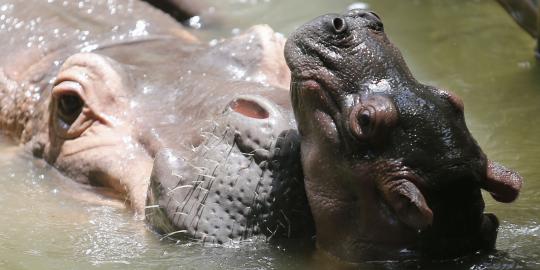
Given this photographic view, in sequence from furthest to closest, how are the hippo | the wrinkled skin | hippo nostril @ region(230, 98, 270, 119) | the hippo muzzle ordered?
1. the wrinkled skin
2. the hippo
3. hippo nostril @ region(230, 98, 270, 119)
4. the hippo muzzle

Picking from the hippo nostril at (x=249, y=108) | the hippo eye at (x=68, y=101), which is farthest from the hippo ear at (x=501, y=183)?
the hippo eye at (x=68, y=101)

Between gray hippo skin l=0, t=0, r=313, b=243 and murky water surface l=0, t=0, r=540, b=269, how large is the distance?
10 centimetres

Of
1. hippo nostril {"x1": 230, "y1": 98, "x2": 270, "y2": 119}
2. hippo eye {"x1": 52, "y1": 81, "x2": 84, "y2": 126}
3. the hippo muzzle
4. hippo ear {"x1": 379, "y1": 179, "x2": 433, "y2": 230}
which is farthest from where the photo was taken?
hippo eye {"x1": 52, "y1": 81, "x2": 84, "y2": 126}

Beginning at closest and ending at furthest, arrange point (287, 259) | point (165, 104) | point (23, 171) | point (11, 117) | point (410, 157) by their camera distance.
→ point (410, 157) < point (287, 259) < point (165, 104) < point (23, 171) < point (11, 117)

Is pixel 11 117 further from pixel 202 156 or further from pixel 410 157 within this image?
pixel 410 157

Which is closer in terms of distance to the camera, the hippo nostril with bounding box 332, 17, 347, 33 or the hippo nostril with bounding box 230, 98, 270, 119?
the hippo nostril with bounding box 332, 17, 347, 33

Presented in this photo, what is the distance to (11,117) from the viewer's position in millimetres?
5164

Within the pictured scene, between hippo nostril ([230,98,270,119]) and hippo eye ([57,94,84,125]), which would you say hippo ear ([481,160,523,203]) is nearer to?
hippo nostril ([230,98,270,119])

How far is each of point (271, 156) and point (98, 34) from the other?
2187mm

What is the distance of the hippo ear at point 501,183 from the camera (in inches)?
126

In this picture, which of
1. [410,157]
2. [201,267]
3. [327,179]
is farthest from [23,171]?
[410,157]

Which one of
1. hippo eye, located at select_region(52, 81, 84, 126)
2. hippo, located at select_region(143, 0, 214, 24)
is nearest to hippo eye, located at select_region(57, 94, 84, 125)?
hippo eye, located at select_region(52, 81, 84, 126)

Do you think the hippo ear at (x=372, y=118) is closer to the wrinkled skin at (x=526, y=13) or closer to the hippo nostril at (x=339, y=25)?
the hippo nostril at (x=339, y=25)

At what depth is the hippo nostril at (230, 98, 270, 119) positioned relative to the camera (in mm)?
3598
